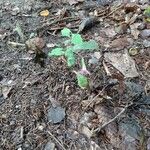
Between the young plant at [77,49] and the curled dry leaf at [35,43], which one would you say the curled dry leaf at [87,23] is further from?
the young plant at [77,49]

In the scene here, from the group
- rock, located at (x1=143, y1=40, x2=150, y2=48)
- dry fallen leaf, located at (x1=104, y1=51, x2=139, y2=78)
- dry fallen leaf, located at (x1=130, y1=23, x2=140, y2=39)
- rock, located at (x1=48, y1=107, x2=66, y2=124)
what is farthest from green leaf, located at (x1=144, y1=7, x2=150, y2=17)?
rock, located at (x1=48, y1=107, x2=66, y2=124)

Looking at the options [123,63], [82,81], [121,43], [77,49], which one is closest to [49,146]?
[82,81]

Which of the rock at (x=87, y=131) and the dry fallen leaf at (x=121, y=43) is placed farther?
the dry fallen leaf at (x=121, y=43)

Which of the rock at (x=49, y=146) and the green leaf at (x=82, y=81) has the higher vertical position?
the green leaf at (x=82, y=81)

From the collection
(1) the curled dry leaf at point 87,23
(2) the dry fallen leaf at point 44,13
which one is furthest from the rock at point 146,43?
(2) the dry fallen leaf at point 44,13

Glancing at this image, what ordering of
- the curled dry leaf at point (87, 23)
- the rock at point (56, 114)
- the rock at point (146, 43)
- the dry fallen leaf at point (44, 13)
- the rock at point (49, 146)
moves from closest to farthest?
the rock at point (49, 146) → the rock at point (56, 114) → the rock at point (146, 43) → the curled dry leaf at point (87, 23) → the dry fallen leaf at point (44, 13)

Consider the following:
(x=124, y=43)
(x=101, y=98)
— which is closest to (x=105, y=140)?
(x=101, y=98)

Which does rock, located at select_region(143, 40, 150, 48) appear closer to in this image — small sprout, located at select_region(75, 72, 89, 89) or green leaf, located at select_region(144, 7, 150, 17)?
green leaf, located at select_region(144, 7, 150, 17)
